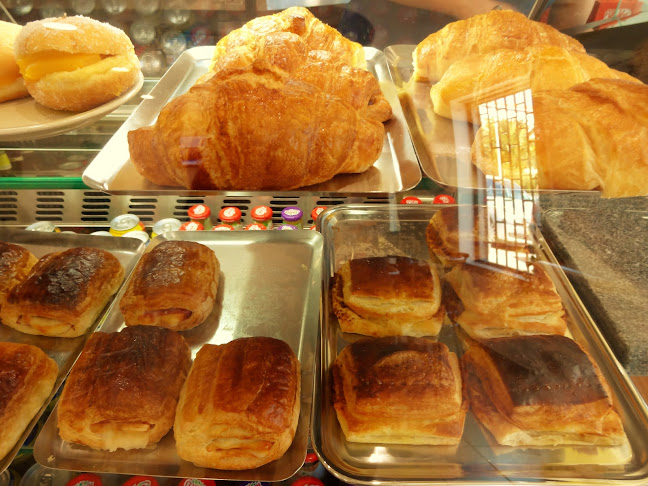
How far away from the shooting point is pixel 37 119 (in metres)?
1.08

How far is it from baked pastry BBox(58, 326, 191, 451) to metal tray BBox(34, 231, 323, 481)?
0.04 m

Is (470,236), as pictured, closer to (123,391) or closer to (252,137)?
(252,137)

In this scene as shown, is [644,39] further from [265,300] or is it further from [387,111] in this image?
[265,300]

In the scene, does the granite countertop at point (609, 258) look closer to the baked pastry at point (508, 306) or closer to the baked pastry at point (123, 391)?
the baked pastry at point (508, 306)

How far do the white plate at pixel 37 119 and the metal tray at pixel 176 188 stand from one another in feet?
0.26

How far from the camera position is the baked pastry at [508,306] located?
4.28ft

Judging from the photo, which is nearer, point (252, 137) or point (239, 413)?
point (252, 137)

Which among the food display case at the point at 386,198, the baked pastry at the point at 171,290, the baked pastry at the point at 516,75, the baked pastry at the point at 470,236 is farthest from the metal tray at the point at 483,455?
the baked pastry at the point at 516,75

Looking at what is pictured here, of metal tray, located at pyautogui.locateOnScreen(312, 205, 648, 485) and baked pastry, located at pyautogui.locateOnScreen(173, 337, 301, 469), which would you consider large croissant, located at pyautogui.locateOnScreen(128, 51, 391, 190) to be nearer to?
baked pastry, located at pyautogui.locateOnScreen(173, 337, 301, 469)

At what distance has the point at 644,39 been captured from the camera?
1.13 meters

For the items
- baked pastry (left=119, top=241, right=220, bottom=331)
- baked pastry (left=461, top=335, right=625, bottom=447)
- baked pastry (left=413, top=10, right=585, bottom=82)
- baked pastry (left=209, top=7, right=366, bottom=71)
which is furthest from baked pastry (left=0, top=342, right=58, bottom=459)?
baked pastry (left=413, top=10, right=585, bottom=82)

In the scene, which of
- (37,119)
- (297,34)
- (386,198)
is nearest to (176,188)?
(37,119)

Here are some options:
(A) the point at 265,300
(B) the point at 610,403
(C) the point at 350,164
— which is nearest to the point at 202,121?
(C) the point at 350,164

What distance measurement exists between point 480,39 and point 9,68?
129 centimetres
